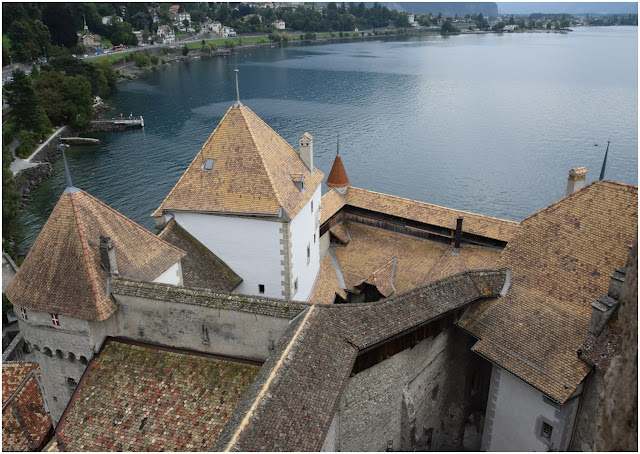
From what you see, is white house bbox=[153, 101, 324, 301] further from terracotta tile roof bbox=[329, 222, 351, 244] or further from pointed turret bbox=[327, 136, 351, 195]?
pointed turret bbox=[327, 136, 351, 195]

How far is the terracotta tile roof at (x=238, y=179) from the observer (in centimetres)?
2339

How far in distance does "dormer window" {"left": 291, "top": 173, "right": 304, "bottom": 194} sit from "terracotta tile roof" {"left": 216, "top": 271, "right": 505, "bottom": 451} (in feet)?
29.7

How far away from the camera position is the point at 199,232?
24578 mm

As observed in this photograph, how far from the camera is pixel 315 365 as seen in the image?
48.0 ft

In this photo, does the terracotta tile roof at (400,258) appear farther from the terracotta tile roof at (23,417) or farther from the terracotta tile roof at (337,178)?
the terracotta tile roof at (23,417)

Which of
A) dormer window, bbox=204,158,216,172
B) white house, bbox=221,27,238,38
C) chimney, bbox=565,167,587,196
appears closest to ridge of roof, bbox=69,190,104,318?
dormer window, bbox=204,158,216,172

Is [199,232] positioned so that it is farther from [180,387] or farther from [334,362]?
[334,362]

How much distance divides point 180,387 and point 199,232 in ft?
30.4

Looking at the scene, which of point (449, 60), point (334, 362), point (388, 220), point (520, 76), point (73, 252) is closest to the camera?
point (334, 362)

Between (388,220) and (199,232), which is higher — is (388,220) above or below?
below

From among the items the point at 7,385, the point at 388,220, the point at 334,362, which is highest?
the point at 334,362

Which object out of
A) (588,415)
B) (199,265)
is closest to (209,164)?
(199,265)

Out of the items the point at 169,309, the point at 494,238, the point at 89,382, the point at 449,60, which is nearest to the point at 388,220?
the point at 494,238

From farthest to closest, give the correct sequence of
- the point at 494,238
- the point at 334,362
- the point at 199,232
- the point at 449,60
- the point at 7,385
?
1. the point at 449,60
2. the point at 494,238
3. the point at 199,232
4. the point at 7,385
5. the point at 334,362
